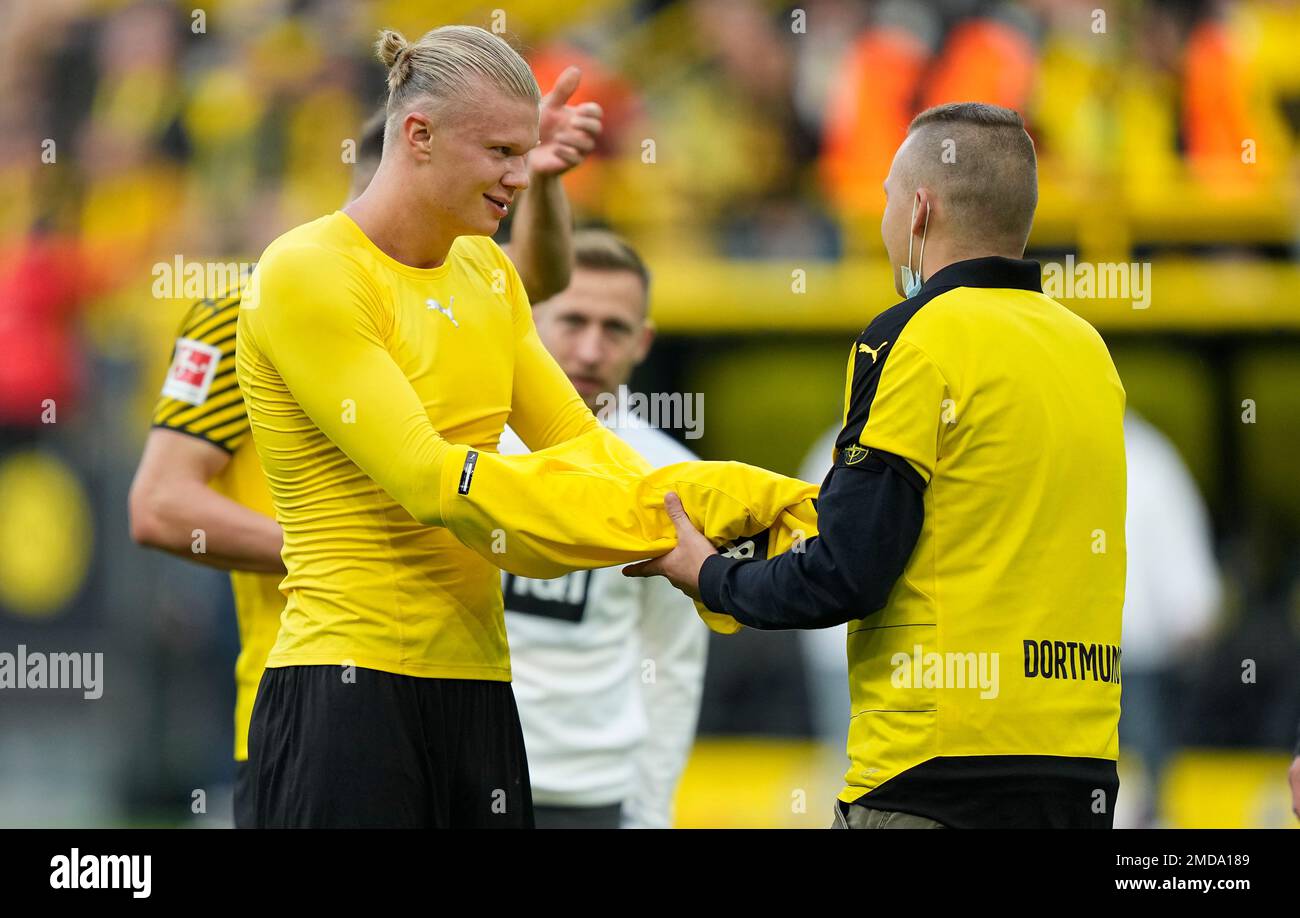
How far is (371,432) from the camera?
2.63m

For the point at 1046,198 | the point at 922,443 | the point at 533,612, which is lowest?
the point at 533,612

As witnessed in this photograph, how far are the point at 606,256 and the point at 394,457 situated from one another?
76.9 inches

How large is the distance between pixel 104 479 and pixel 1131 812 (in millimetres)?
5347

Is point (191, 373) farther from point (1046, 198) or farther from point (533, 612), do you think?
point (1046, 198)

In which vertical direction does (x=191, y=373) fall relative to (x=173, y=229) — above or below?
below

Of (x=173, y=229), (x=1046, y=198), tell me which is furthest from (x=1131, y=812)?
(x=173, y=229)

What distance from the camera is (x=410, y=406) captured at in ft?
8.70

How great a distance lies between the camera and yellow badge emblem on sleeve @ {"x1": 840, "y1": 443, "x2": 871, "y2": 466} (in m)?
2.55

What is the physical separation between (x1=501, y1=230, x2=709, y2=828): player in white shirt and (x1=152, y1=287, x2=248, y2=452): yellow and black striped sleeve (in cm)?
71

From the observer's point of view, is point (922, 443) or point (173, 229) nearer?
point (922, 443)
